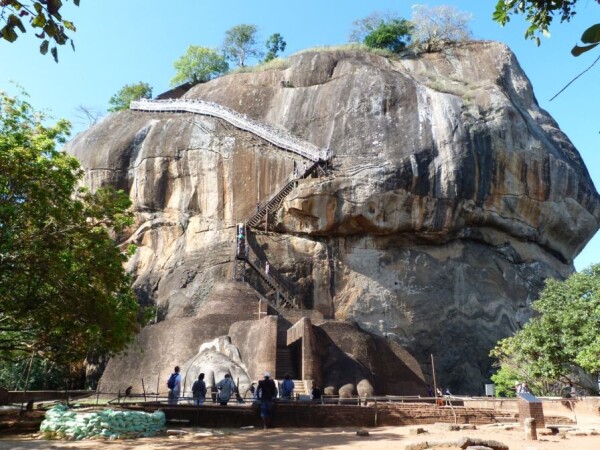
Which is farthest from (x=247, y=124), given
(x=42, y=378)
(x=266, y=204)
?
(x=42, y=378)

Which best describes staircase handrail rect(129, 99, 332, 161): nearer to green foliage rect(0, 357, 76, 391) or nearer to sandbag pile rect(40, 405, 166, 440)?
green foliage rect(0, 357, 76, 391)

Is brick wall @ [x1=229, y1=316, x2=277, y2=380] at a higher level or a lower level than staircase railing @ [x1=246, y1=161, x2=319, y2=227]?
lower

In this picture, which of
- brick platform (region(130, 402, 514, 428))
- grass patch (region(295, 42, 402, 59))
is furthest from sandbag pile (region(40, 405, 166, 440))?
grass patch (region(295, 42, 402, 59))

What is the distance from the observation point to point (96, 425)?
1034 cm

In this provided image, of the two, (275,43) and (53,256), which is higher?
(275,43)

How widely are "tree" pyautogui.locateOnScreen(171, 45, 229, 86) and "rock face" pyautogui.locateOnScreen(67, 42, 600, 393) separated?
1386 cm

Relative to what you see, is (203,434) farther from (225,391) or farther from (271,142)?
(271,142)

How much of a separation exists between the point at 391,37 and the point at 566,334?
2681cm

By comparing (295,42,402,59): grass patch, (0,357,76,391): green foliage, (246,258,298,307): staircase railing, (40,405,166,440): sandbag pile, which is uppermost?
(295,42,402,59): grass patch

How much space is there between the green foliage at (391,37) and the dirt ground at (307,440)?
32113 millimetres

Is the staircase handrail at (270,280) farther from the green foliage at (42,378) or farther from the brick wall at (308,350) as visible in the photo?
the green foliage at (42,378)

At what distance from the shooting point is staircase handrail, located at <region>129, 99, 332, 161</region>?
99.3ft

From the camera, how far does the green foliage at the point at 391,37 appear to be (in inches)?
1569

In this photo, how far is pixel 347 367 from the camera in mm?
19703
